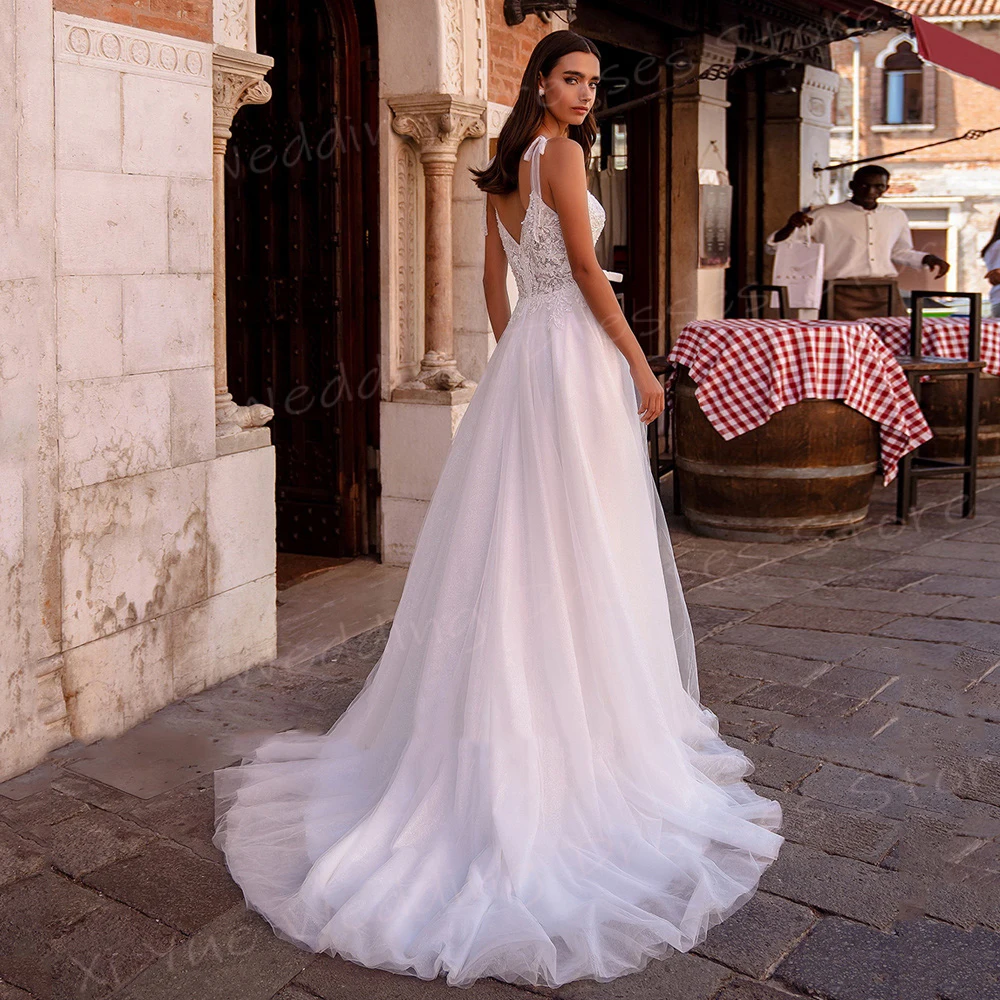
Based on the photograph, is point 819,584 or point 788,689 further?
point 819,584

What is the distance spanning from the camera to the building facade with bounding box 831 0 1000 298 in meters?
26.0

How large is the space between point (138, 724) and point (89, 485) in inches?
30.1

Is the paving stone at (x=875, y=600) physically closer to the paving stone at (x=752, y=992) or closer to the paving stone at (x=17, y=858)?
the paving stone at (x=752, y=992)

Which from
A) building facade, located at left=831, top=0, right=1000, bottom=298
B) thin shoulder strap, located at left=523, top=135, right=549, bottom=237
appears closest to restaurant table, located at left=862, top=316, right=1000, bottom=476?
thin shoulder strap, located at left=523, top=135, right=549, bottom=237

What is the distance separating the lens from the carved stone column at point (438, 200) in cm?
595

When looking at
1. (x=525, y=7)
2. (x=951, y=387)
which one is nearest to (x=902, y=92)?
(x=951, y=387)

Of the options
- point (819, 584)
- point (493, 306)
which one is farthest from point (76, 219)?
point (819, 584)

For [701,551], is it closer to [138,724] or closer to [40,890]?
[138,724]

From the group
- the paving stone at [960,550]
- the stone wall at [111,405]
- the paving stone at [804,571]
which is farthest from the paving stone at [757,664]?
the paving stone at [960,550]

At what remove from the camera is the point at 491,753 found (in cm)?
301

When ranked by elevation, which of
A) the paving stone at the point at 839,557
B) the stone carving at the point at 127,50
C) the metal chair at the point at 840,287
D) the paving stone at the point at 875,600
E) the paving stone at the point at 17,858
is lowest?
the paving stone at the point at 17,858

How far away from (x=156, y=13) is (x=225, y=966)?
276 centimetres

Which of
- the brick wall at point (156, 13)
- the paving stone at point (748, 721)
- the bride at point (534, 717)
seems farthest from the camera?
the paving stone at point (748, 721)

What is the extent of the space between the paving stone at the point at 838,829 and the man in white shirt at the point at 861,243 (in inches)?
266
